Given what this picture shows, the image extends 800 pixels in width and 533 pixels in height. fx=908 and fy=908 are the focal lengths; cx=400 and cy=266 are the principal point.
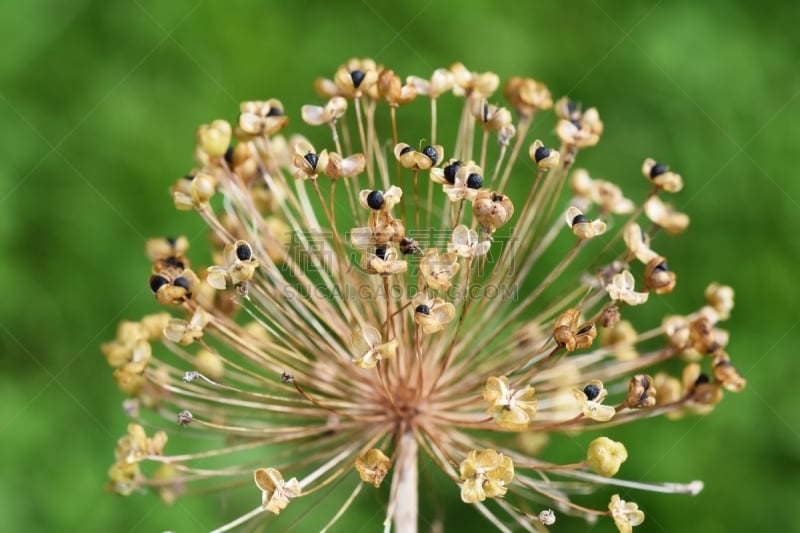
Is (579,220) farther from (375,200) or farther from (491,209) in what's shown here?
(375,200)

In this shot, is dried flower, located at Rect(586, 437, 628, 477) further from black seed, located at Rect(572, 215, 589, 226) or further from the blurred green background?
the blurred green background

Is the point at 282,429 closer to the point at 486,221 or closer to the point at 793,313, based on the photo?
the point at 486,221

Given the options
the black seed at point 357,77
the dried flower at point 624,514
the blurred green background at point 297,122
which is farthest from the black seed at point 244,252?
the blurred green background at point 297,122

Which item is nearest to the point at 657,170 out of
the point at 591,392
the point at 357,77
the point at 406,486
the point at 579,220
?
the point at 579,220

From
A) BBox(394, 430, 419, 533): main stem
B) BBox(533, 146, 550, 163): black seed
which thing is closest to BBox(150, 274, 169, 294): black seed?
BBox(394, 430, 419, 533): main stem

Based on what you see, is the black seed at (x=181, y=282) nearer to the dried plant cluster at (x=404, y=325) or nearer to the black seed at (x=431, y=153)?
the dried plant cluster at (x=404, y=325)

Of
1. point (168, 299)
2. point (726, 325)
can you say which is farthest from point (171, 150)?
point (726, 325)
